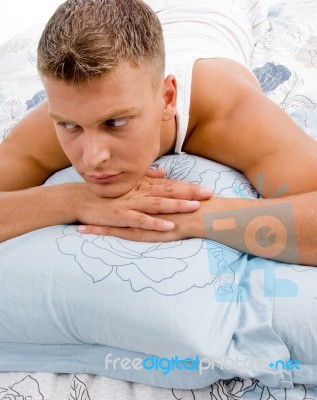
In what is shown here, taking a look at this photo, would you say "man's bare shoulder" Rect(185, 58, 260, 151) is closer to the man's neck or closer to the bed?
the man's neck

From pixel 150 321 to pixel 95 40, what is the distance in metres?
0.46

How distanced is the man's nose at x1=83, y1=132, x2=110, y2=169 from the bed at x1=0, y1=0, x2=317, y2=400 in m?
0.13

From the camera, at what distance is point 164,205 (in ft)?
3.05

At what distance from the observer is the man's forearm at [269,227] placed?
0.87 metres

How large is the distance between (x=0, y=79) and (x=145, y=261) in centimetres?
113

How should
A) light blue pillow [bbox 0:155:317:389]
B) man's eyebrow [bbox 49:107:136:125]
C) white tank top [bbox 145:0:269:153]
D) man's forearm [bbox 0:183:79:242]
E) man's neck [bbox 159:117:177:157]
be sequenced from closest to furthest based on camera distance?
1. light blue pillow [bbox 0:155:317:389]
2. man's eyebrow [bbox 49:107:136:125]
3. man's forearm [bbox 0:183:79:242]
4. man's neck [bbox 159:117:177:157]
5. white tank top [bbox 145:0:269:153]

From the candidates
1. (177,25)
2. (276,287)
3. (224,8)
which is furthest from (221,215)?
(224,8)

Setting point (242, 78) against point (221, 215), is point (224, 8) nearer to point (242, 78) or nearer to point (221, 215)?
point (242, 78)

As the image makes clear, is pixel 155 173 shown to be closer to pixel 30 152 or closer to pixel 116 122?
pixel 116 122

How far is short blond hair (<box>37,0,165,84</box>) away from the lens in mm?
831

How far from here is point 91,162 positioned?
87cm

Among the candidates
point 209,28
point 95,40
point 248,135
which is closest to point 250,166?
point 248,135

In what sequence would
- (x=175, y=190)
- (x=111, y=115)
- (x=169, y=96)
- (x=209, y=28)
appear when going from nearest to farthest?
1. (x=111, y=115)
2. (x=175, y=190)
3. (x=169, y=96)
4. (x=209, y=28)

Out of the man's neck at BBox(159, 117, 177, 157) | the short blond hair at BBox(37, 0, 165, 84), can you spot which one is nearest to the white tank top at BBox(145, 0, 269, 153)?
the man's neck at BBox(159, 117, 177, 157)
